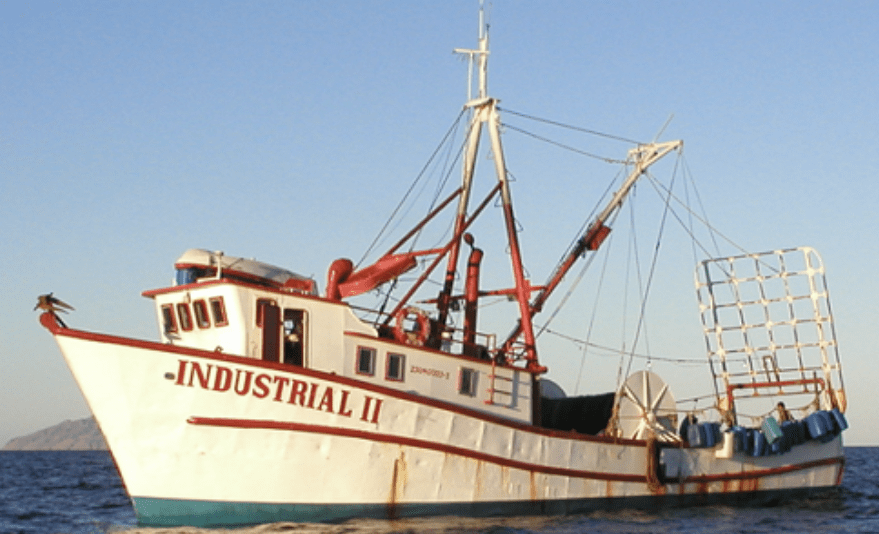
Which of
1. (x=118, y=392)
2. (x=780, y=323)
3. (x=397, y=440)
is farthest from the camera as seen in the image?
(x=780, y=323)

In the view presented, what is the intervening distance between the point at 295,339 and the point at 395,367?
228cm

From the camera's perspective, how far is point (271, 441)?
19.4 meters

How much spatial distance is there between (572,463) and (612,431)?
2161 mm

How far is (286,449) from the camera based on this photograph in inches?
767

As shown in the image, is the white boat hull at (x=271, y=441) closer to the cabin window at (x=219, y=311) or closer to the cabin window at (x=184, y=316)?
the cabin window at (x=219, y=311)

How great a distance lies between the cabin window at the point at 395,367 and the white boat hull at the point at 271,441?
92cm

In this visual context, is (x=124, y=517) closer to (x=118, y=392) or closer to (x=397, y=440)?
(x=118, y=392)

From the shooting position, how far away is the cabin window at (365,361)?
69.2 feet

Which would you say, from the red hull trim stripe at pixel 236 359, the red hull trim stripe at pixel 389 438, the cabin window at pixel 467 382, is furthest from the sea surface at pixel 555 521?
the cabin window at pixel 467 382

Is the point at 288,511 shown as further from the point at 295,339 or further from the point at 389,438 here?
the point at 295,339

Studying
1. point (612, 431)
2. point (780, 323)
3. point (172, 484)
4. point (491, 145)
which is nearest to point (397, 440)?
point (172, 484)

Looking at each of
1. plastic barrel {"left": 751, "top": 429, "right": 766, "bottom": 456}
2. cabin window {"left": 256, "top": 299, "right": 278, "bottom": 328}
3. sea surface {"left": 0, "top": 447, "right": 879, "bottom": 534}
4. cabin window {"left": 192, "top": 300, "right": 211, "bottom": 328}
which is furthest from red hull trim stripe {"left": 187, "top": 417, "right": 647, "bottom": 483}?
plastic barrel {"left": 751, "top": 429, "right": 766, "bottom": 456}

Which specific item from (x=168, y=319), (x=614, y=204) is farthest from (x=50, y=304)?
(x=614, y=204)

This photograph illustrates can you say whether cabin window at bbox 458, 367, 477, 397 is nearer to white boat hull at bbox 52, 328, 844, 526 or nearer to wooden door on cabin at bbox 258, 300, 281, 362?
white boat hull at bbox 52, 328, 844, 526
